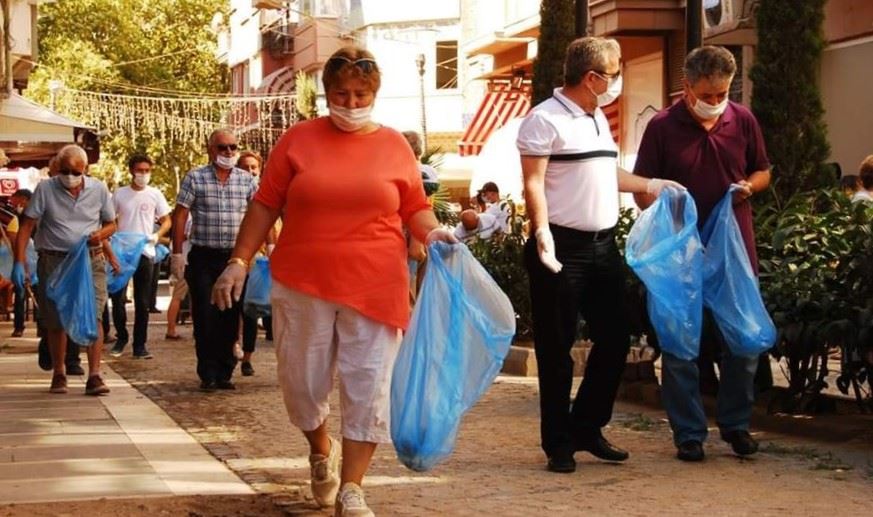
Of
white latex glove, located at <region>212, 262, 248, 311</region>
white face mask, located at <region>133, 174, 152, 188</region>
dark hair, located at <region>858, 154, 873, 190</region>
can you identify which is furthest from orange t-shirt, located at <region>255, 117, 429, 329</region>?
white face mask, located at <region>133, 174, 152, 188</region>

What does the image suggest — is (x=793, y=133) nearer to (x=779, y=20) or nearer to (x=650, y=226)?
(x=779, y=20)

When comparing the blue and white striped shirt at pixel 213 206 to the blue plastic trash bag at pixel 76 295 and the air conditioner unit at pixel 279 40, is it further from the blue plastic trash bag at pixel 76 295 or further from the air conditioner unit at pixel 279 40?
the air conditioner unit at pixel 279 40

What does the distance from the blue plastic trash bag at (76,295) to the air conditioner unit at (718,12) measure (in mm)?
12216

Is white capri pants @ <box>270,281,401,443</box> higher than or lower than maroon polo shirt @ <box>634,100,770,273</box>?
lower

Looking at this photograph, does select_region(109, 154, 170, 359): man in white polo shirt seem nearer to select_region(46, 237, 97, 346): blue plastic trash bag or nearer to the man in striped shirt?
the man in striped shirt

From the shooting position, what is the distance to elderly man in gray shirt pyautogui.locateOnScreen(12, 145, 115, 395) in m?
13.2

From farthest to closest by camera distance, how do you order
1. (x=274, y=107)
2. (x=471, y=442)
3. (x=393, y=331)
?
(x=274, y=107) → (x=471, y=442) → (x=393, y=331)

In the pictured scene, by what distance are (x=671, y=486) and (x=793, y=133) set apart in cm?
665

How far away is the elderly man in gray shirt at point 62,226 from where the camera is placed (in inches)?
519

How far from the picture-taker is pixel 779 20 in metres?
16.8

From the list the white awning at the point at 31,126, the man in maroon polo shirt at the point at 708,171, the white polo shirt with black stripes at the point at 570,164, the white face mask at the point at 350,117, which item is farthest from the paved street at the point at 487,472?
Result: the white awning at the point at 31,126

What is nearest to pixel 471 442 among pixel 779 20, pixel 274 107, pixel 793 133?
pixel 793 133

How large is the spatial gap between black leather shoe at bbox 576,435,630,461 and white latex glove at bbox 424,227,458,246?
179 cm

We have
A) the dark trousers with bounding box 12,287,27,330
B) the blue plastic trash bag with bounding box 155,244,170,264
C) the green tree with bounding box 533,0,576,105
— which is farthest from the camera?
the green tree with bounding box 533,0,576,105
